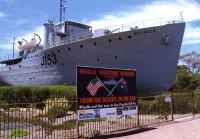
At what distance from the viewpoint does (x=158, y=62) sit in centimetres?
2983

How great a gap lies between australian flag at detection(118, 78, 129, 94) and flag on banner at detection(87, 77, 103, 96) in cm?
122

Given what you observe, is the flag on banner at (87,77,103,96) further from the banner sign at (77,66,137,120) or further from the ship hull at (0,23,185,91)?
the ship hull at (0,23,185,91)

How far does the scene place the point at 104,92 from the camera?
11.3 meters

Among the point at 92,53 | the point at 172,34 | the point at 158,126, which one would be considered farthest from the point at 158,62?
the point at 158,126

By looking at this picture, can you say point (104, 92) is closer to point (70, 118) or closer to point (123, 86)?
point (123, 86)

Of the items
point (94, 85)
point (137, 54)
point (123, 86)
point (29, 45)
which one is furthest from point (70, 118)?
point (29, 45)

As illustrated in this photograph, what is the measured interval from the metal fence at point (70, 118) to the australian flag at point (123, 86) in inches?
43.1

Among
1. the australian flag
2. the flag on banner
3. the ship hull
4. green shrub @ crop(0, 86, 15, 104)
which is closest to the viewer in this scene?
the flag on banner

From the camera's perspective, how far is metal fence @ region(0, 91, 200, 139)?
10.1m

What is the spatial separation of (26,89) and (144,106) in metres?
13.2

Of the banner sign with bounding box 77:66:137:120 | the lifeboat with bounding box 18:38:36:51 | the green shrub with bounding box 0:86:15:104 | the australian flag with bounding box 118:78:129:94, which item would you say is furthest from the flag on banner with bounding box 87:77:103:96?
the lifeboat with bounding box 18:38:36:51

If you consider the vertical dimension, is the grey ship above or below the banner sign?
above

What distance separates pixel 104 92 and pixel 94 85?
58 cm

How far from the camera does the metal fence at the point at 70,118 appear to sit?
33.2 feet
